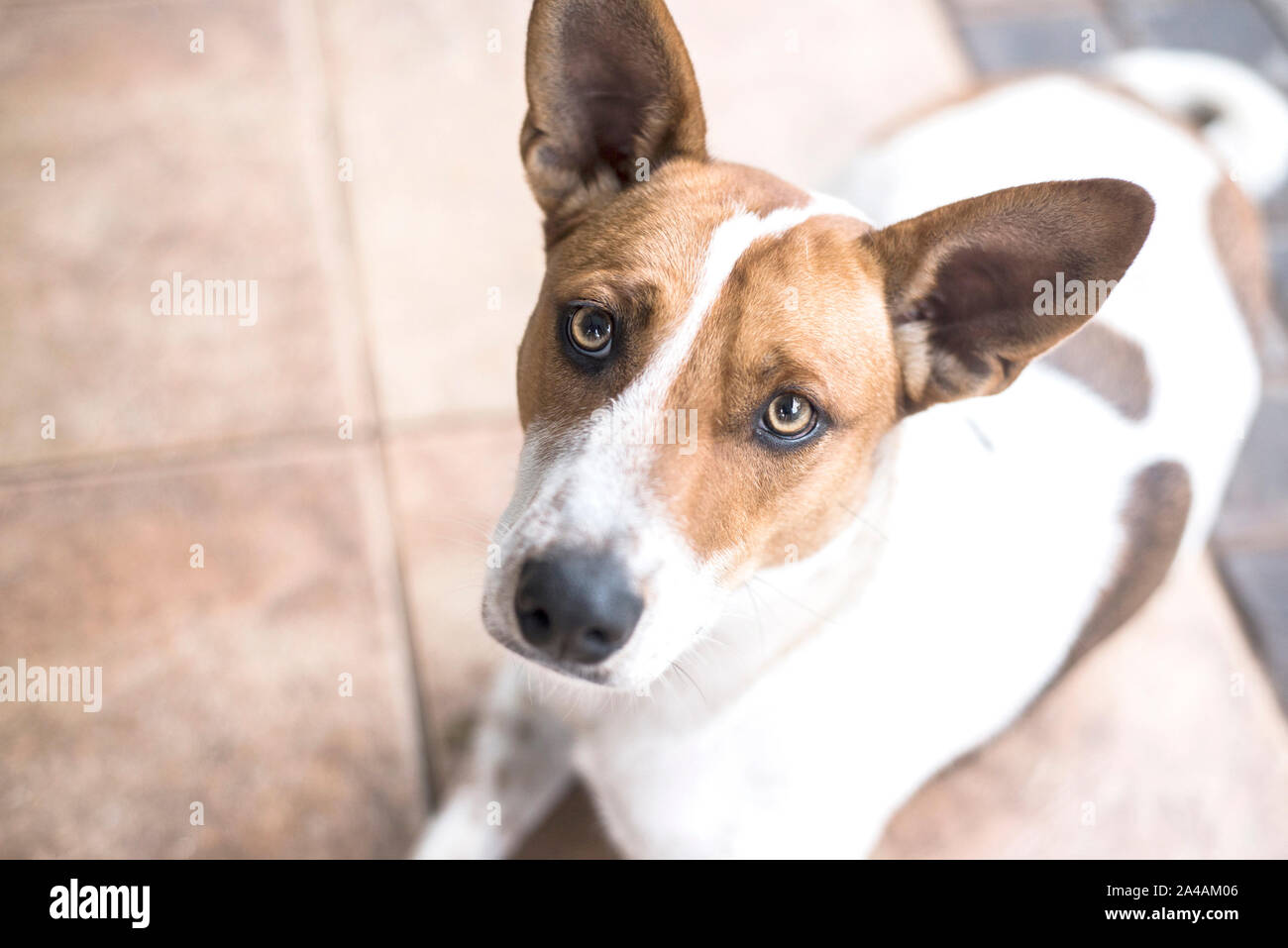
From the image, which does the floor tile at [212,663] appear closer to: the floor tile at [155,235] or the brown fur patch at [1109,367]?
the floor tile at [155,235]

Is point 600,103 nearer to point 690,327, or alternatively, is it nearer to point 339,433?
point 690,327

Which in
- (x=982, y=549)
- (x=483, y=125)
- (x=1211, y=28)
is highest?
(x=1211, y=28)

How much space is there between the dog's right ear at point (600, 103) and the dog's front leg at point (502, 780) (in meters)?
0.99

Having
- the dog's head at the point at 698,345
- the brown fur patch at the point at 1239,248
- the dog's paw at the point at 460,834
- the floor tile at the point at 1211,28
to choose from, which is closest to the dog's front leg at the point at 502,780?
the dog's paw at the point at 460,834

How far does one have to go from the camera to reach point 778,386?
153 cm

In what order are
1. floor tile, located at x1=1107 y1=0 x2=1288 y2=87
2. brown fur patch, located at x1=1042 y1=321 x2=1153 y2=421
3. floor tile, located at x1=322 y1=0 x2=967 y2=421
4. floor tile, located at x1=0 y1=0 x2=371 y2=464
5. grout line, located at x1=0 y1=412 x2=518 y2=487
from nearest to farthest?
brown fur patch, located at x1=1042 y1=321 x2=1153 y2=421, grout line, located at x1=0 y1=412 x2=518 y2=487, floor tile, located at x1=0 y1=0 x2=371 y2=464, floor tile, located at x1=322 y1=0 x2=967 y2=421, floor tile, located at x1=1107 y1=0 x2=1288 y2=87

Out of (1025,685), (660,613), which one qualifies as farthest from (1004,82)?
(660,613)

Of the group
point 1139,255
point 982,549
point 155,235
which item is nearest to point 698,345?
point 982,549

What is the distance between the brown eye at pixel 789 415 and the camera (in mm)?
1557

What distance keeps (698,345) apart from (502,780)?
115 cm

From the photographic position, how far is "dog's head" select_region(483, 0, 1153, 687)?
4.74 feet

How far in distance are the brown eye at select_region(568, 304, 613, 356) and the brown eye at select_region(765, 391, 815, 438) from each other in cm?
26

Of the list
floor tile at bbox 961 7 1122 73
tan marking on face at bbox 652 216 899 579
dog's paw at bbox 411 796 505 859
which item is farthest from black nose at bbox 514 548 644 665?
floor tile at bbox 961 7 1122 73

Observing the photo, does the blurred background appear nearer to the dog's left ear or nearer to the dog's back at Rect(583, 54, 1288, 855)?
the dog's back at Rect(583, 54, 1288, 855)
